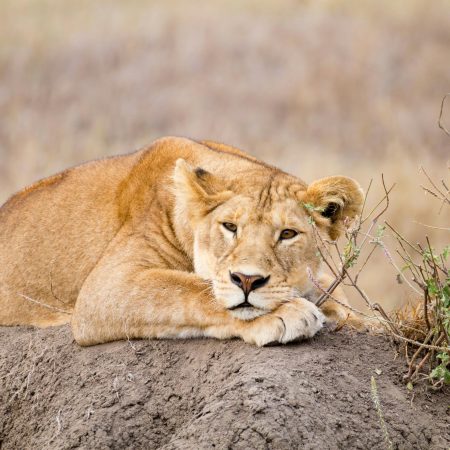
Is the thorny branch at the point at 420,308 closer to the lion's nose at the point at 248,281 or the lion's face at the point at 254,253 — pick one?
the lion's face at the point at 254,253

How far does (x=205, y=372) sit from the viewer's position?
576 cm

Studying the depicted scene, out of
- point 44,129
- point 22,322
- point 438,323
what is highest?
point 438,323

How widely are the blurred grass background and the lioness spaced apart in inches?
329

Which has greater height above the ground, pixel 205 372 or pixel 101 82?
pixel 205 372

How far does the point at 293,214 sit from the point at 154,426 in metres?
1.35

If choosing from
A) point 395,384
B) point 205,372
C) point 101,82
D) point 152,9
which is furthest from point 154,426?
point 152,9

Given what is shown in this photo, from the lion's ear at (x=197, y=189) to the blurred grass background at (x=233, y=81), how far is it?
9110 millimetres

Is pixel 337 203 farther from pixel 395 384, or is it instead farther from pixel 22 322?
pixel 22 322

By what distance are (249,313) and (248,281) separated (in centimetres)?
18

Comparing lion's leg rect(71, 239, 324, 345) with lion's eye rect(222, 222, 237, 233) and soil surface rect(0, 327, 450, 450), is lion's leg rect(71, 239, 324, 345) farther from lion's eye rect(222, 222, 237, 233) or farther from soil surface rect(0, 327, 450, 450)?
lion's eye rect(222, 222, 237, 233)

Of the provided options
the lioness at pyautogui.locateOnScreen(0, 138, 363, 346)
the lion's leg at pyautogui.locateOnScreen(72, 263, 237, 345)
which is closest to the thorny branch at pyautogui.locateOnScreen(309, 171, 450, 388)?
the lioness at pyautogui.locateOnScreen(0, 138, 363, 346)

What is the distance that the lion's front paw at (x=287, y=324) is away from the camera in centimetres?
559

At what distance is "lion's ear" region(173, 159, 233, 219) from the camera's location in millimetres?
6336

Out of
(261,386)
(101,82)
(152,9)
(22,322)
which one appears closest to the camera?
(261,386)
